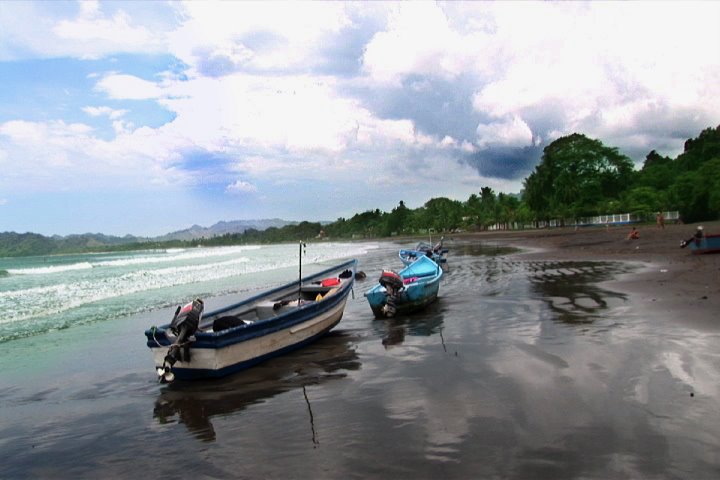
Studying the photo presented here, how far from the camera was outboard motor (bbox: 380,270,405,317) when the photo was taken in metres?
13.0

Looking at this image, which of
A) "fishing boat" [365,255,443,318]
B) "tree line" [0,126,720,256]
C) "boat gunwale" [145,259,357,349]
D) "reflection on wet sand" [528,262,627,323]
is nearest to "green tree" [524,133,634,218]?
"tree line" [0,126,720,256]

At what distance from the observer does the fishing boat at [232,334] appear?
8.05 m

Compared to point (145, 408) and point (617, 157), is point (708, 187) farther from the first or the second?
point (145, 408)

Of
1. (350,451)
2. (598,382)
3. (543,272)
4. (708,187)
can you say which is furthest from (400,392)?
(708,187)

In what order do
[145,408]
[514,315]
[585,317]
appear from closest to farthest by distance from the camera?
1. [145,408]
2. [585,317]
3. [514,315]

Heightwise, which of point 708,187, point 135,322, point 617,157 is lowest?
point 135,322

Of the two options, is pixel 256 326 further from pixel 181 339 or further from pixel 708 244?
pixel 708 244

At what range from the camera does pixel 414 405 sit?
256 inches

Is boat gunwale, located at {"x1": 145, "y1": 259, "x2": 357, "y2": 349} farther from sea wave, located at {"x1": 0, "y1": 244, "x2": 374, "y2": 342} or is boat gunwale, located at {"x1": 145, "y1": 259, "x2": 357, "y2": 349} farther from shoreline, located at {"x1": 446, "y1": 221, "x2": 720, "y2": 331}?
sea wave, located at {"x1": 0, "y1": 244, "x2": 374, "y2": 342}

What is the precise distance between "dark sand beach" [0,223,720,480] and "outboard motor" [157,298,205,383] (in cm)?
45

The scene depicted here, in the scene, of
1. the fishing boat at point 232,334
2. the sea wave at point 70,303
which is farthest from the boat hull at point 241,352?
the sea wave at point 70,303

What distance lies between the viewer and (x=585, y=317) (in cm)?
1117

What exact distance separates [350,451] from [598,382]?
395 centimetres

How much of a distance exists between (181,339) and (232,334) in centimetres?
88
